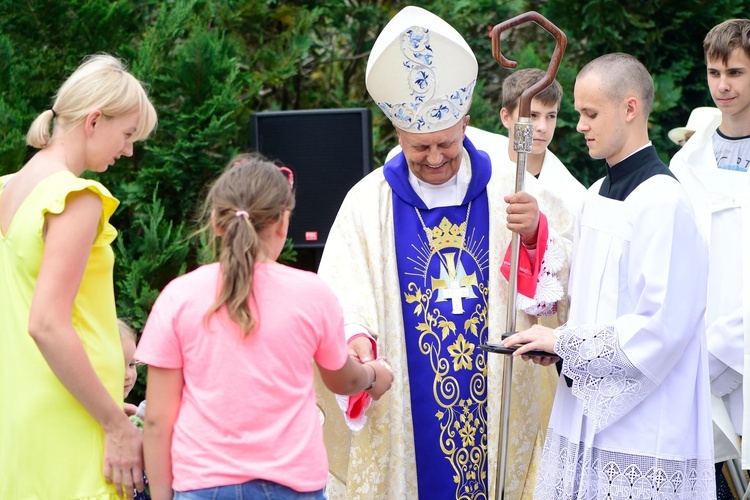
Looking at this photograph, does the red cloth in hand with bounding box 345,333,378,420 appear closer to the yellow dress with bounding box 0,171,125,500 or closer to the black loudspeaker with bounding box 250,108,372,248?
the yellow dress with bounding box 0,171,125,500

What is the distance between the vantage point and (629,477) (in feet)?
10.5

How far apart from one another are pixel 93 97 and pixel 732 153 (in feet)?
8.88

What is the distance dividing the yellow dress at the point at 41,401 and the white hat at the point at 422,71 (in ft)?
4.38

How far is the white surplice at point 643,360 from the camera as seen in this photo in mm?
3168

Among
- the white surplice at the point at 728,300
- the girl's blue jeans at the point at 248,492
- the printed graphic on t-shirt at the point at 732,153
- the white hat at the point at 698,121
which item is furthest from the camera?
the white hat at the point at 698,121

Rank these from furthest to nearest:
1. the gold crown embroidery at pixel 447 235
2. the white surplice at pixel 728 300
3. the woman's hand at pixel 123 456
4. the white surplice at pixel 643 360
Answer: the white surplice at pixel 728 300
the gold crown embroidery at pixel 447 235
the white surplice at pixel 643 360
the woman's hand at pixel 123 456

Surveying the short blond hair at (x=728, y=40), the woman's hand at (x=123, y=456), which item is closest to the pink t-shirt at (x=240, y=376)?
the woman's hand at (x=123, y=456)

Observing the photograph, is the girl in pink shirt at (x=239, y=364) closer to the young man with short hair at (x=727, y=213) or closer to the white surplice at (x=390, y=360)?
the white surplice at (x=390, y=360)

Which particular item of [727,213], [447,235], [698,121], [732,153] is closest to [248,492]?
[447,235]

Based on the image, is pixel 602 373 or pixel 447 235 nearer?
pixel 602 373

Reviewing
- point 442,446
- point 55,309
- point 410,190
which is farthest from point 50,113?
point 442,446

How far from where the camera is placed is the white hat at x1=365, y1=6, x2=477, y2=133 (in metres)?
3.70

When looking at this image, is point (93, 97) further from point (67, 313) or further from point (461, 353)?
point (461, 353)

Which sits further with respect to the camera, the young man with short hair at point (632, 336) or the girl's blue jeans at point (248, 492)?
the young man with short hair at point (632, 336)
